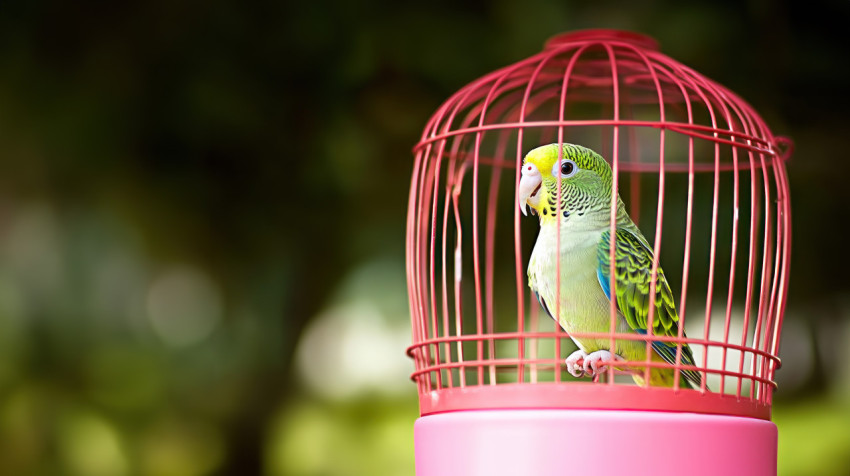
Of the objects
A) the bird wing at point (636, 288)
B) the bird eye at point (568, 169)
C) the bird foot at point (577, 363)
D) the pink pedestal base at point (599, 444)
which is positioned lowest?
the pink pedestal base at point (599, 444)

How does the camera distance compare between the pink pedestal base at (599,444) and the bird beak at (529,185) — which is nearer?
the pink pedestal base at (599,444)

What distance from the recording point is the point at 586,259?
5.04 ft

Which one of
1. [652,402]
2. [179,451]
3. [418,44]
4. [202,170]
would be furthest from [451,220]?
[652,402]

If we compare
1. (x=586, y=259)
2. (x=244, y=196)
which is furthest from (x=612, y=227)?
(x=244, y=196)

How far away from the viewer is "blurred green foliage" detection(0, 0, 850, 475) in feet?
9.80

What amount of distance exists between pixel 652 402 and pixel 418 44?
85.2 inches

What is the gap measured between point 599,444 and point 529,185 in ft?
1.59

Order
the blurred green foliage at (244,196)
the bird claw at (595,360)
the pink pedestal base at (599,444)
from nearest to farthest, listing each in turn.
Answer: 1. the pink pedestal base at (599,444)
2. the bird claw at (595,360)
3. the blurred green foliage at (244,196)

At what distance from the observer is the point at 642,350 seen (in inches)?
64.4

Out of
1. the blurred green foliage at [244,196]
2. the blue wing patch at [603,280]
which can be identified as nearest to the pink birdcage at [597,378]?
the blue wing patch at [603,280]

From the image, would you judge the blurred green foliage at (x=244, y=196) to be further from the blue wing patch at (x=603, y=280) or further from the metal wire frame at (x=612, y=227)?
the blue wing patch at (x=603, y=280)

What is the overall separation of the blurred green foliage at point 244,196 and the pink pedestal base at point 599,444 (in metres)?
1.76

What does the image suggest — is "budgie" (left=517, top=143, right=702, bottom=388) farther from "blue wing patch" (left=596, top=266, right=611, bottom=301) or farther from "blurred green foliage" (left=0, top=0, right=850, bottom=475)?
"blurred green foliage" (left=0, top=0, right=850, bottom=475)

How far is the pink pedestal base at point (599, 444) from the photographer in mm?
1271
